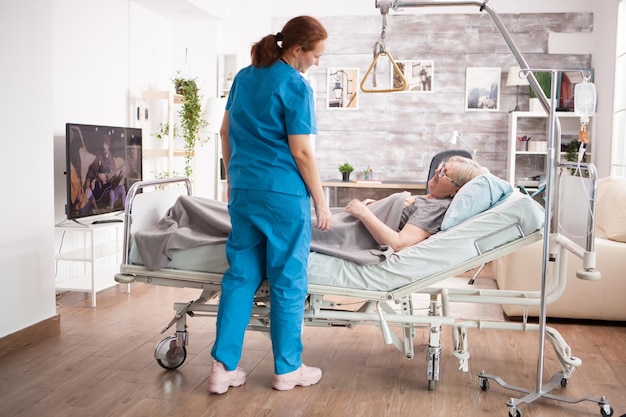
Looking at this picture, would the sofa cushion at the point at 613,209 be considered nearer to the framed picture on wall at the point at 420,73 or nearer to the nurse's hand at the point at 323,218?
the nurse's hand at the point at 323,218

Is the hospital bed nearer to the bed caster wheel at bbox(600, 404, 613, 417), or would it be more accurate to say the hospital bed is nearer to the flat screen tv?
the bed caster wheel at bbox(600, 404, 613, 417)

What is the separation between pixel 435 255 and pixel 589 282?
5.32 ft

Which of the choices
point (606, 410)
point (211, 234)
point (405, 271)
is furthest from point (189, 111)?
point (606, 410)

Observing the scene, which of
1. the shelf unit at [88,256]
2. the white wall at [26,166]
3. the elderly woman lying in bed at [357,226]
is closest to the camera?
A: the elderly woman lying in bed at [357,226]

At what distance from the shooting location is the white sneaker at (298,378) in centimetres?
290

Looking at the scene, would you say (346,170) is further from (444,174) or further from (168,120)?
(444,174)

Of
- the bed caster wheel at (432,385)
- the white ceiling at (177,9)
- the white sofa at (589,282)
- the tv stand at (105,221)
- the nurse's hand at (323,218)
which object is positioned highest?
the white ceiling at (177,9)

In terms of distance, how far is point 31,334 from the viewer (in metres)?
3.61

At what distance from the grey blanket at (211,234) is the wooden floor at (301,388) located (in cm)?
54

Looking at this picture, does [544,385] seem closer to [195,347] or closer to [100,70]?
[195,347]

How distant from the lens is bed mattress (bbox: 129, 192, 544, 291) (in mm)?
2885

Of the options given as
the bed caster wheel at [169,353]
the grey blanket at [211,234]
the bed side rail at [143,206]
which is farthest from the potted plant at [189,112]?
the bed caster wheel at [169,353]

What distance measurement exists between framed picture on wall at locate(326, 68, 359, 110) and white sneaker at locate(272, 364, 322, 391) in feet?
16.0

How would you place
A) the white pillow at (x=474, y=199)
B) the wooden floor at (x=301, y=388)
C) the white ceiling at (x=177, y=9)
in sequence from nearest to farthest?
the wooden floor at (x=301, y=388)
the white pillow at (x=474, y=199)
the white ceiling at (x=177, y=9)
